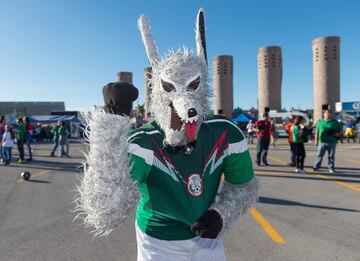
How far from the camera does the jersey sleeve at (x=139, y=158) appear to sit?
1229 millimetres

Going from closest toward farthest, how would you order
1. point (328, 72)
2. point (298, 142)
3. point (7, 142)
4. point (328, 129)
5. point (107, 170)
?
point (107, 170)
point (328, 129)
point (298, 142)
point (7, 142)
point (328, 72)

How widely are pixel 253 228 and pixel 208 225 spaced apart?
2555mm

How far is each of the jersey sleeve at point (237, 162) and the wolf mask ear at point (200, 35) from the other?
1.48 feet

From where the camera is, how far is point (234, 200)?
1.36m

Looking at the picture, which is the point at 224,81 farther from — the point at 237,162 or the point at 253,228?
the point at 237,162

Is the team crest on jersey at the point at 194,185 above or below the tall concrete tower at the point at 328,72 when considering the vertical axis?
below

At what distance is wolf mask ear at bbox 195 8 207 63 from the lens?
149 centimetres

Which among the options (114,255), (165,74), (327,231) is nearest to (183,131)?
(165,74)

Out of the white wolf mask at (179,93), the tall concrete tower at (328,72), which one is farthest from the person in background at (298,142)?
the tall concrete tower at (328,72)

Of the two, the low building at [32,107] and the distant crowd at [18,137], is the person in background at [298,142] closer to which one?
the distant crowd at [18,137]

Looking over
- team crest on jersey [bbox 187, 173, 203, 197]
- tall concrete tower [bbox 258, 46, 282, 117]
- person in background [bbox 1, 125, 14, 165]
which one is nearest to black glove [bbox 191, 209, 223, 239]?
team crest on jersey [bbox 187, 173, 203, 197]

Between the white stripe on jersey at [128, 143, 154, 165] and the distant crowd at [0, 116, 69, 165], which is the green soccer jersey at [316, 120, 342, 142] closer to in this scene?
the white stripe on jersey at [128, 143, 154, 165]

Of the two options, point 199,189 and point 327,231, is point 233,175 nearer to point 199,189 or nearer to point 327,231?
point 199,189

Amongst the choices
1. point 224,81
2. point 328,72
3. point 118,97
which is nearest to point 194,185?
point 118,97
